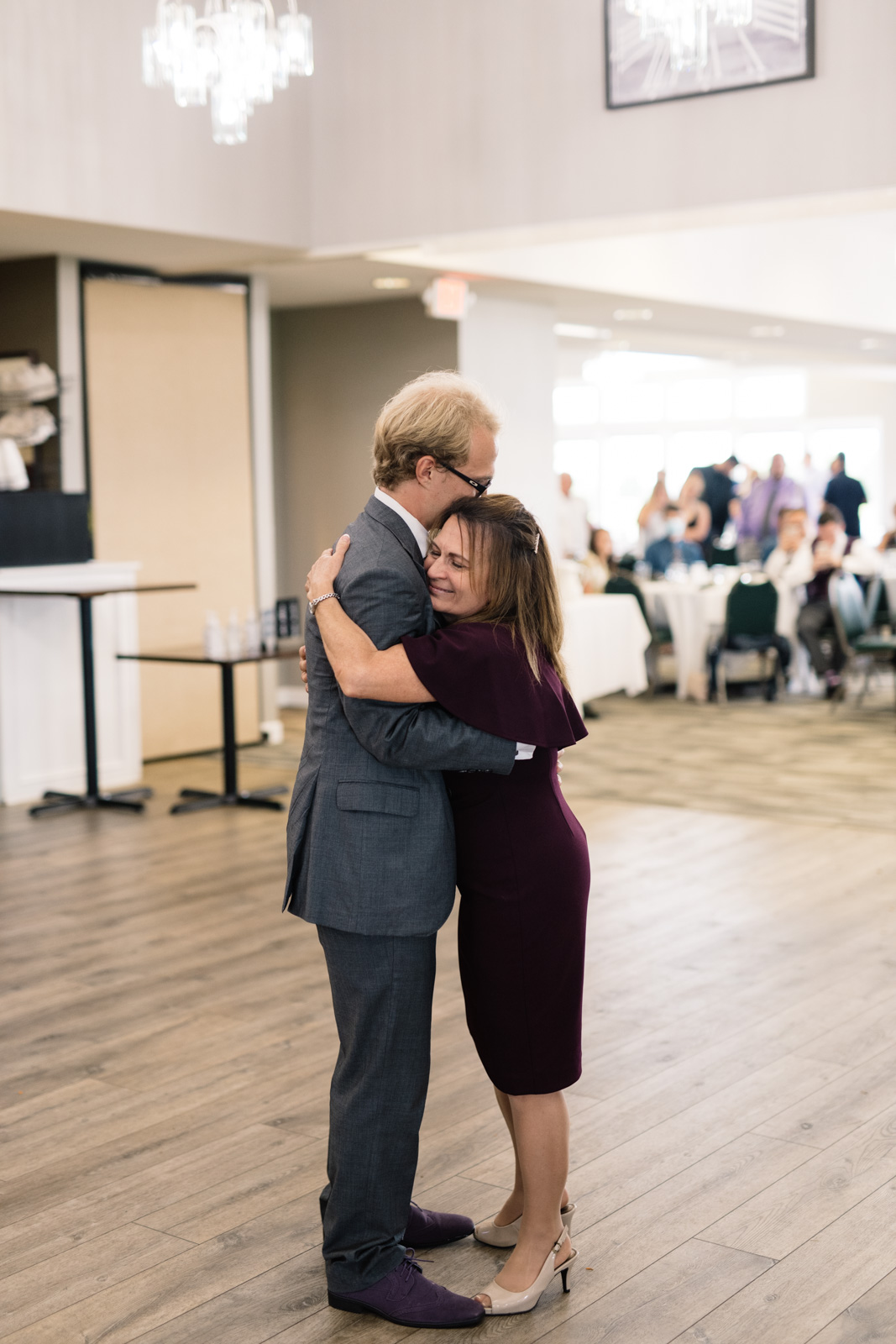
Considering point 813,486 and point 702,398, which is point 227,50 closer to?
point 813,486

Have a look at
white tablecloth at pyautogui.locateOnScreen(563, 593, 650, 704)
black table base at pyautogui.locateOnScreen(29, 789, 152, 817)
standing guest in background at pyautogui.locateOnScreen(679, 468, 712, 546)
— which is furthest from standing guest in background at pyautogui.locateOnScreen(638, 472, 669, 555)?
black table base at pyautogui.locateOnScreen(29, 789, 152, 817)

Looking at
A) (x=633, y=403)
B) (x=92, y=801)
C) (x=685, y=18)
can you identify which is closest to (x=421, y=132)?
(x=685, y=18)

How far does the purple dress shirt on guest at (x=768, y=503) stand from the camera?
14758mm

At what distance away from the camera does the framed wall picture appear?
5618 mm

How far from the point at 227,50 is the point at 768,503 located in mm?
10419

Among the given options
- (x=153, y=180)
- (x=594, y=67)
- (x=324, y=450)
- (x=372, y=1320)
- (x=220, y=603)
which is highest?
(x=594, y=67)

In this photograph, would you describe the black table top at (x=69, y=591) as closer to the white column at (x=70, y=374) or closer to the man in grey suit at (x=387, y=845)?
the white column at (x=70, y=374)

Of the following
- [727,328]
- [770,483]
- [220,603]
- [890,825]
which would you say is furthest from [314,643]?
[770,483]

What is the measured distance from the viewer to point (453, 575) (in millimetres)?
2424

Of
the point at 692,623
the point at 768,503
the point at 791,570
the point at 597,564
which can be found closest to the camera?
the point at 692,623

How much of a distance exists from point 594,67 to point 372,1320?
5.70 meters

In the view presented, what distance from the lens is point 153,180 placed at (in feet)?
22.6

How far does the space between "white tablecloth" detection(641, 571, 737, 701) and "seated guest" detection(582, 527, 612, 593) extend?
50 cm

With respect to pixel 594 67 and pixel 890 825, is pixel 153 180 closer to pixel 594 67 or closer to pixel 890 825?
pixel 594 67
